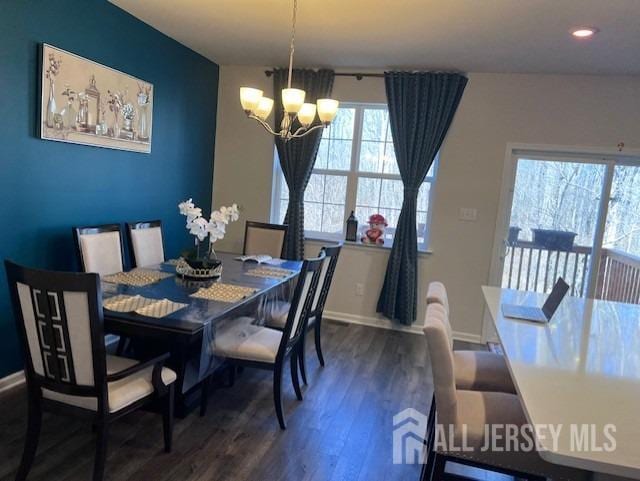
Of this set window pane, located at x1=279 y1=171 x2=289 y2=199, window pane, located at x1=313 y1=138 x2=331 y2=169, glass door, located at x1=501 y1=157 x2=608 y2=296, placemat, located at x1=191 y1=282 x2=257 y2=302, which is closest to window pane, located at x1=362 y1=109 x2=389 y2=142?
window pane, located at x1=313 y1=138 x2=331 y2=169

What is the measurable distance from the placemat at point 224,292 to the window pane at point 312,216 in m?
2.24

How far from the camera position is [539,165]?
4.22 metres

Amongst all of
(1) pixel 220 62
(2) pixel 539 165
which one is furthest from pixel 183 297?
(2) pixel 539 165

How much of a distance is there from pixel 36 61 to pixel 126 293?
1.57 metres

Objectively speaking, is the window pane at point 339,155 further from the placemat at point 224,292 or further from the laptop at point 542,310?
the laptop at point 542,310

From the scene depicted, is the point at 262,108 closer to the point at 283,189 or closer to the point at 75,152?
the point at 75,152

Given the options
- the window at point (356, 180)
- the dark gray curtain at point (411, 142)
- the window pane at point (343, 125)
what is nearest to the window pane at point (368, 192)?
the window at point (356, 180)

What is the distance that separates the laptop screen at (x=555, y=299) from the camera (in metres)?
2.11

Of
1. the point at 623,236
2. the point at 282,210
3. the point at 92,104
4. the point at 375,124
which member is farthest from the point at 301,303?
the point at 623,236

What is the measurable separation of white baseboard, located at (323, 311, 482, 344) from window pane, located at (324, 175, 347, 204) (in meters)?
1.20

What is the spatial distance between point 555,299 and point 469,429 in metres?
0.87

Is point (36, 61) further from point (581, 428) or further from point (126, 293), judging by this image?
point (581, 428)

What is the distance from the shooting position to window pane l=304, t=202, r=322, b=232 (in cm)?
486

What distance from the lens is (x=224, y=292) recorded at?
2553 millimetres
